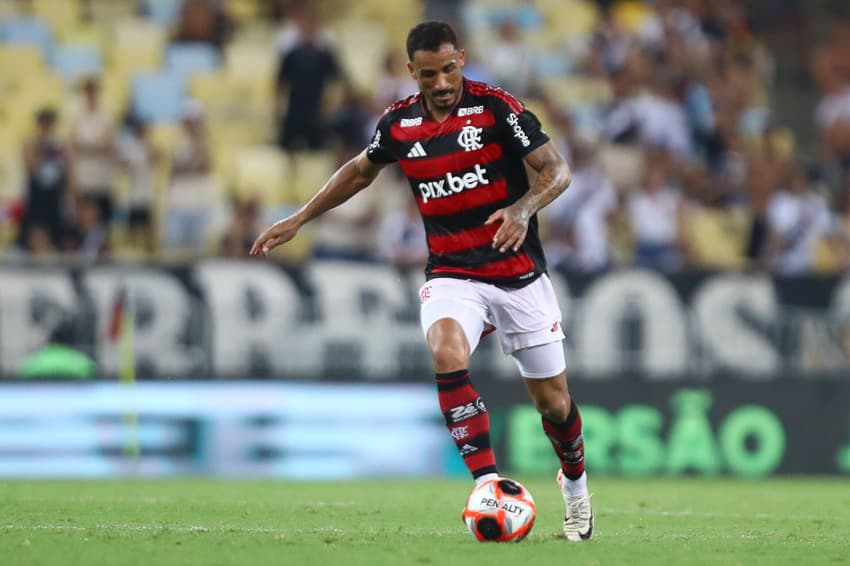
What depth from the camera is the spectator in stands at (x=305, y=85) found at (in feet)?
61.1

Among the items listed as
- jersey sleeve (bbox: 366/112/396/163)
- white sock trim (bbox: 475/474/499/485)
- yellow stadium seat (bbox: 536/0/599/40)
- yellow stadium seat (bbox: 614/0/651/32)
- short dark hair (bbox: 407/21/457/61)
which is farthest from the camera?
yellow stadium seat (bbox: 536/0/599/40)

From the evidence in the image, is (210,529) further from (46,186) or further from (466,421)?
(46,186)

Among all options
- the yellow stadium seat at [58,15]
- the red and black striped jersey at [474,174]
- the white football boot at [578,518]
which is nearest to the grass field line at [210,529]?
the white football boot at [578,518]

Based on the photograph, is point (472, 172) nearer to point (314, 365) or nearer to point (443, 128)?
point (443, 128)

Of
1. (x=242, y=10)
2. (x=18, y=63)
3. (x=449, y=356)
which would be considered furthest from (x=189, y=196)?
(x=449, y=356)

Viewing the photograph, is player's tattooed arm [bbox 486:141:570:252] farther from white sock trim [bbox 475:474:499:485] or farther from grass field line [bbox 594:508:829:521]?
grass field line [bbox 594:508:829:521]

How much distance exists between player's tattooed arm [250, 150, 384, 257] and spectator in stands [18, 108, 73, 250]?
834 cm

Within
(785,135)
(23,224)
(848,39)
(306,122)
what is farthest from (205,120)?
(848,39)

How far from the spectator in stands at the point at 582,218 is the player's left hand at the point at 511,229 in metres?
9.18

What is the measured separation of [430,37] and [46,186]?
9.50 metres

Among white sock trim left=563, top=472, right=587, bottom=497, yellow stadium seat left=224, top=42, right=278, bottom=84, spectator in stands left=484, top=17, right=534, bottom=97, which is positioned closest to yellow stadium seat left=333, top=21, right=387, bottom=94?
yellow stadium seat left=224, top=42, right=278, bottom=84

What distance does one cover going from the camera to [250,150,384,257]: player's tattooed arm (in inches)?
341

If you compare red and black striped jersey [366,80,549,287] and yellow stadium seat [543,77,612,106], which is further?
yellow stadium seat [543,77,612,106]

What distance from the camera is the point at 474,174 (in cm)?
815
